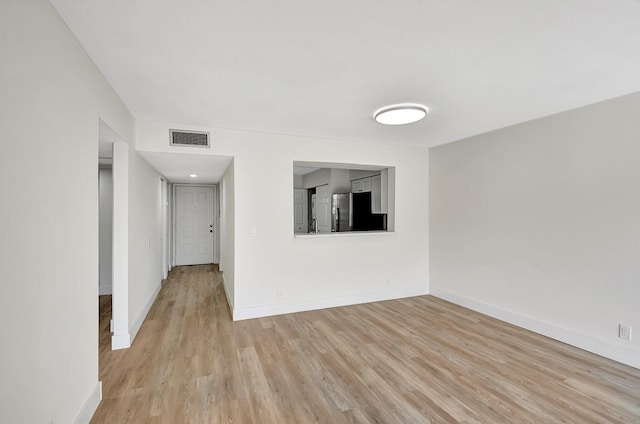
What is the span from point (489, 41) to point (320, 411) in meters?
2.67

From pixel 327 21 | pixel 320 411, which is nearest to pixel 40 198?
pixel 327 21

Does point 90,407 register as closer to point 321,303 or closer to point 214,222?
point 321,303

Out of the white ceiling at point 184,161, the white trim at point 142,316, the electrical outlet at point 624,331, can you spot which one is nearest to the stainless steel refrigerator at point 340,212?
the white ceiling at point 184,161

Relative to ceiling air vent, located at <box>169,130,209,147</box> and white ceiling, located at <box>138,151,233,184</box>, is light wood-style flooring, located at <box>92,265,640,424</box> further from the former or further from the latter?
ceiling air vent, located at <box>169,130,209,147</box>

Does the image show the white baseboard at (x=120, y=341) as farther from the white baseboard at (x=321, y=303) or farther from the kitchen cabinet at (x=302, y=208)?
the kitchen cabinet at (x=302, y=208)

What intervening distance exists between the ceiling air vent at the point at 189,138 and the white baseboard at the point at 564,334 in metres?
4.19

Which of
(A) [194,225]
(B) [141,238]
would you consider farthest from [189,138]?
(A) [194,225]

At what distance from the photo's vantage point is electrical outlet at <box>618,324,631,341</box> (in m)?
2.60

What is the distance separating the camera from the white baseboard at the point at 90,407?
1.79 meters

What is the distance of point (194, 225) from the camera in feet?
24.0

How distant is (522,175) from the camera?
Answer: 3449 millimetres

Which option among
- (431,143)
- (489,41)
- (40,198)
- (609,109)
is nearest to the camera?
(40,198)

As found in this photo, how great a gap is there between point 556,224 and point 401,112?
2.14 meters

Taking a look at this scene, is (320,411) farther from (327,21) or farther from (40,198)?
(327,21)
